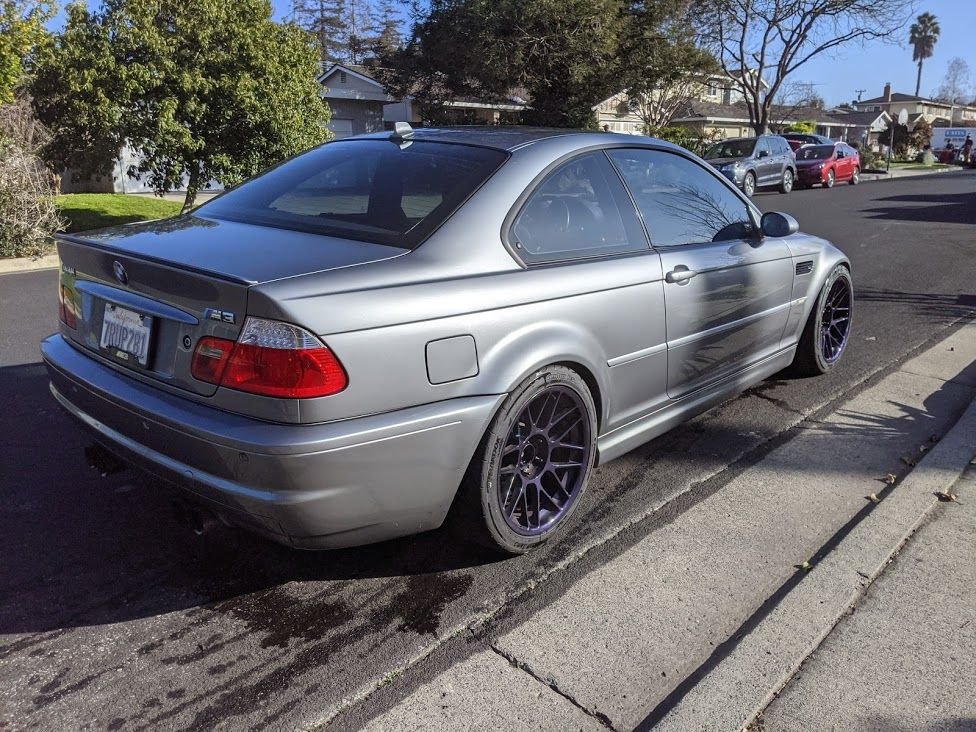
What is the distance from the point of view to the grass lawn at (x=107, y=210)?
13902mm

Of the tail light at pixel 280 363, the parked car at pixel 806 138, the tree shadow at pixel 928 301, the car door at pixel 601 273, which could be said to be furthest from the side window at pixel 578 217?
the parked car at pixel 806 138

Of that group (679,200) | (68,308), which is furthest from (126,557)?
(679,200)

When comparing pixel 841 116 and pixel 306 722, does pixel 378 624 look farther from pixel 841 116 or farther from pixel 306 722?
pixel 841 116

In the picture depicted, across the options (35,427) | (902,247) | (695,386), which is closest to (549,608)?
(695,386)

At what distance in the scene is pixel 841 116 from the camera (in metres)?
76.4

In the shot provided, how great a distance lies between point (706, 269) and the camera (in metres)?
3.65

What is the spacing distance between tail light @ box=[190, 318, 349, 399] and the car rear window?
59 cm

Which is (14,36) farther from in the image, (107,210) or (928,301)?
(928,301)

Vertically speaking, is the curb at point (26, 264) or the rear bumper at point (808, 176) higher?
the rear bumper at point (808, 176)

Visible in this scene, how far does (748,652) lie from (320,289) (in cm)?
171

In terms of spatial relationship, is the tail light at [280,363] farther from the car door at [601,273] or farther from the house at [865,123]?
the house at [865,123]

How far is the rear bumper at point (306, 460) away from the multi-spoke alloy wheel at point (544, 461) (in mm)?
261

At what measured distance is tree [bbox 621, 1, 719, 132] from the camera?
28.9m

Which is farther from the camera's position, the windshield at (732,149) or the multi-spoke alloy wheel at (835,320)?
the windshield at (732,149)
